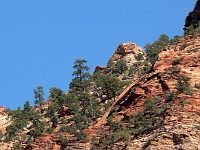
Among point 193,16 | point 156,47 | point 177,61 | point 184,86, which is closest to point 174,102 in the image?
point 184,86

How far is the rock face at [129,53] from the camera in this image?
136m

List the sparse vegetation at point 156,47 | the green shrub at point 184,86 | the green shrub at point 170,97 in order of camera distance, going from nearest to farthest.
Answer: the green shrub at point 170,97 → the green shrub at point 184,86 → the sparse vegetation at point 156,47

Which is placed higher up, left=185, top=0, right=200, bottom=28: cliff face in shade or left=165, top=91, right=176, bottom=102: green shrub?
left=185, top=0, right=200, bottom=28: cliff face in shade

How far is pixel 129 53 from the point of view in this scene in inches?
5497

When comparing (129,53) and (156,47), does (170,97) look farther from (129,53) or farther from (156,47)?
(129,53)

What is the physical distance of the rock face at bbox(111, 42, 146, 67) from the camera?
135725mm

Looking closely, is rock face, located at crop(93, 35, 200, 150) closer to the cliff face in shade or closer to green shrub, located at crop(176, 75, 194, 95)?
green shrub, located at crop(176, 75, 194, 95)

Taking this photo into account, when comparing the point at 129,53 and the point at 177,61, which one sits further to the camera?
the point at 129,53

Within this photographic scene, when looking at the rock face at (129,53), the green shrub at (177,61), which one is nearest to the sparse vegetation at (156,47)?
the rock face at (129,53)

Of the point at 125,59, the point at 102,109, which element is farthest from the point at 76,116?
the point at 125,59

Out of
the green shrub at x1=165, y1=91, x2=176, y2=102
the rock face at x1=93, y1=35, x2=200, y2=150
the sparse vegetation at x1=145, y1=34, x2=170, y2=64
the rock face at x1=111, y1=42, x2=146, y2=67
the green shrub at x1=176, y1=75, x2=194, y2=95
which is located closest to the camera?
the rock face at x1=93, y1=35, x2=200, y2=150

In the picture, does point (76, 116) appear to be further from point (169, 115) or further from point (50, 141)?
point (169, 115)

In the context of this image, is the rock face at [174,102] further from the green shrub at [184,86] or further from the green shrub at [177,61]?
the green shrub at [184,86]

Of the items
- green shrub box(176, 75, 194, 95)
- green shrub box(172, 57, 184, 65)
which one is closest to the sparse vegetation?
green shrub box(172, 57, 184, 65)
